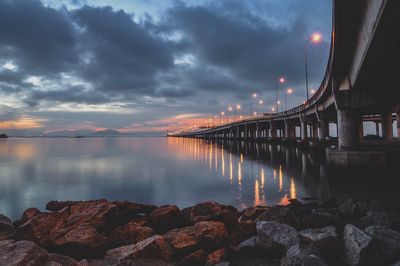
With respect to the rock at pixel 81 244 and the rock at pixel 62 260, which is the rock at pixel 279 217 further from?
the rock at pixel 62 260

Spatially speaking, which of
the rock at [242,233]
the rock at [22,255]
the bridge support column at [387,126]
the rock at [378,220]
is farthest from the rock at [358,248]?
the bridge support column at [387,126]

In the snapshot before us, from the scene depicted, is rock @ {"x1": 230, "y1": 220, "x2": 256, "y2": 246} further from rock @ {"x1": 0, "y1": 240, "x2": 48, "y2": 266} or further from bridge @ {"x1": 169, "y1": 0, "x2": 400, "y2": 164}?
bridge @ {"x1": 169, "y1": 0, "x2": 400, "y2": 164}

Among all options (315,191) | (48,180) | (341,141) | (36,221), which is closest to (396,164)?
(341,141)

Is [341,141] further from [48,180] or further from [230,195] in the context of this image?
[48,180]

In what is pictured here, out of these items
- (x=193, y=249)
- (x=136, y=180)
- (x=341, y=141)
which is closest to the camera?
(x=193, y=249)

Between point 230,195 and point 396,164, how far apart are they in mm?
21381

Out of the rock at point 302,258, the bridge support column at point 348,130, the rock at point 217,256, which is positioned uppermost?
the bridge support column at point 348,130

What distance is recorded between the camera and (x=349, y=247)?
589 centimetres

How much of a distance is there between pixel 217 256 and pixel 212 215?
9.17 ft

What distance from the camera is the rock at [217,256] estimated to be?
6.91 meters

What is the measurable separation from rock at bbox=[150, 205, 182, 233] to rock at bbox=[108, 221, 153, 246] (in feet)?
2.97

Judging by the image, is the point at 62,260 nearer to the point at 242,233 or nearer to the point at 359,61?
the point at 242,233

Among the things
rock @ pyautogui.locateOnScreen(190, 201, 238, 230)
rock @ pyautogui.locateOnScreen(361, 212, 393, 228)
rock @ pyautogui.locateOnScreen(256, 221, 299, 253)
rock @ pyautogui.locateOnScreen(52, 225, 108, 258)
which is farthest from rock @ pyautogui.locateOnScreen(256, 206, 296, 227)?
rock @ pyautogui.locateOnScreen(52, 225, 108, 258)

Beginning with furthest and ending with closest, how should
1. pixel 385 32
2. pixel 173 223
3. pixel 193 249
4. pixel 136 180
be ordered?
pixel 136 180 → pixel 385 32 → pixel 173 223 → pixel 193 249
